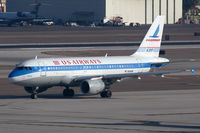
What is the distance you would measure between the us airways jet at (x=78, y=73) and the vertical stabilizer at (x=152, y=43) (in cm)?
146

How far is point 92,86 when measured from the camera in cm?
5316

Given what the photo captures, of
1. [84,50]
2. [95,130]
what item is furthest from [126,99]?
[84,50]

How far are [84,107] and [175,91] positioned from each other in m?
12.3

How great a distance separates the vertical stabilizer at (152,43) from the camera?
59.4m

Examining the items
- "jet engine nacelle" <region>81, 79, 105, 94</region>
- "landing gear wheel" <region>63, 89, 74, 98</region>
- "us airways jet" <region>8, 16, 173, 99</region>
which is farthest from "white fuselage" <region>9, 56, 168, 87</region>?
"jet engine nacelle" <region>81, 79, 105, 94</region>

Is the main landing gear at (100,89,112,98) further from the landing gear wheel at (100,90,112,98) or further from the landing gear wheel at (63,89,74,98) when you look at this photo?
the landing gear wheel at (63,89,74,98)

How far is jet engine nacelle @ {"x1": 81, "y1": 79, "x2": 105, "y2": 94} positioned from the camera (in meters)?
53.1

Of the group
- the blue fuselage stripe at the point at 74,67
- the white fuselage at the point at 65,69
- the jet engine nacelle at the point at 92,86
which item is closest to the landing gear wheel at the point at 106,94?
the jet engine nacelle at the point at 92,86

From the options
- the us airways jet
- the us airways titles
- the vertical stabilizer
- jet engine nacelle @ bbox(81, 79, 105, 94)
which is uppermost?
the vertical stabilizer

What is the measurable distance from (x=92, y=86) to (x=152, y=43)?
8.48 m

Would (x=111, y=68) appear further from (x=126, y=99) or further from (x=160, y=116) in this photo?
(x=160, y=116)

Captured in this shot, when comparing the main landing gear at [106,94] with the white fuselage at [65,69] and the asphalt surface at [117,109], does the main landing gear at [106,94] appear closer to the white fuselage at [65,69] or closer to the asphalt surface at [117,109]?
the asphalt surface at [117,109]

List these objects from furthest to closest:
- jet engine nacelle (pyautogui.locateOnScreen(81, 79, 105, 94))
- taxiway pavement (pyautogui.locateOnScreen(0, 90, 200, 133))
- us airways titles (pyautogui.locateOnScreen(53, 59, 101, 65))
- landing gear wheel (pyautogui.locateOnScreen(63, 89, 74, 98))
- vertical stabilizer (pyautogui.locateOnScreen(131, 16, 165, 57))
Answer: vertical stabilizer (pyautogui.locateOnScreen(131, 16, 165, 57)) → landing gear wheel (pyautogui.locateOnScreen(63, 89, 74, 98)) → us airways titles (pyautogui.locateOnScreen(53, 59, 101, 65)) → jet engine nacelle (pyautogui.locateOnScreen(81, 79, 105, 94)) → taxiway pavement (pyautogui.locateOnScreen(0, 90, 200, 133))

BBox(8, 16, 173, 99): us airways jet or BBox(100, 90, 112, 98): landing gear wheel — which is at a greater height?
BBox(8, 16, 173, 99): us airways jet
